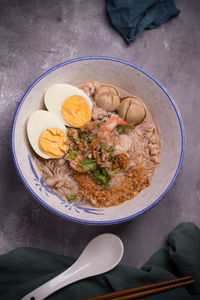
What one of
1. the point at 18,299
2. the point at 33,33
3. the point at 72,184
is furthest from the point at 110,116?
the point at 18,299

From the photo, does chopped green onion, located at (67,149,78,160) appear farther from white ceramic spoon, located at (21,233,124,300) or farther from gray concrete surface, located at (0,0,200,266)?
white ceramic spoon, located at (21,233,124,300)

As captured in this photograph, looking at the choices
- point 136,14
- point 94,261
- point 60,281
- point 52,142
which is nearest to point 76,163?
point 52,142

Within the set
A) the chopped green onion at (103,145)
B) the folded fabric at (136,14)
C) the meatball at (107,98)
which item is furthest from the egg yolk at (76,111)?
the folded fabric at (136,14)

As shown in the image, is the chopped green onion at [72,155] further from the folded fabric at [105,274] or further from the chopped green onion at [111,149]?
the folded fabric at [105,274]

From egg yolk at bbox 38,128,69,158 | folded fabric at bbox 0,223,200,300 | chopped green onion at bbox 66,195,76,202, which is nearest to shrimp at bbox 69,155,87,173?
egg yolk at bbox 38,128,69,158

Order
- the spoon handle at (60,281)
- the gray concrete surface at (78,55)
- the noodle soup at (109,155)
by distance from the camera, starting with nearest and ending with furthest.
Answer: the spoon handle at (60,281)
the noodle soup at (109,155)
the gray concrete surface at (78,55)

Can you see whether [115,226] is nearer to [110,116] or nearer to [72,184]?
[72,184]

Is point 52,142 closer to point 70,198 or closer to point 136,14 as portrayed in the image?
point 70,198
